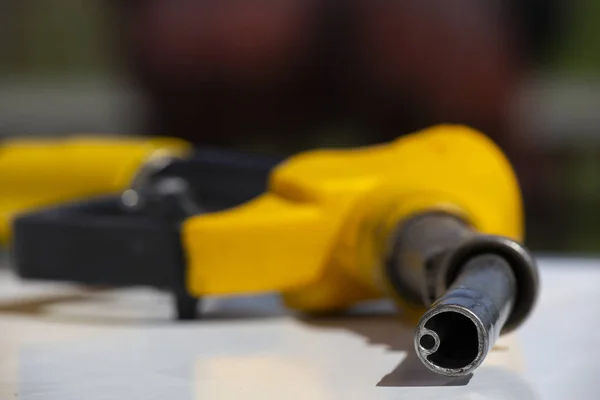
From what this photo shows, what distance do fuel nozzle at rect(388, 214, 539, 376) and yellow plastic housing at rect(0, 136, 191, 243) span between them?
26cm

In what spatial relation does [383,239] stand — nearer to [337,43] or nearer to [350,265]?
[350,265]

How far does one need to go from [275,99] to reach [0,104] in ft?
1.20

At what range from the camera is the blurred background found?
3.54 ft

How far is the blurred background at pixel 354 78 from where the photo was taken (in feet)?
3.54

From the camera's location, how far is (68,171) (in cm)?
72

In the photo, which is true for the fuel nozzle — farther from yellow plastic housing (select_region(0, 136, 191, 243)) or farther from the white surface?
yellow plastic housing (select_region(0, 136, 191, 243))

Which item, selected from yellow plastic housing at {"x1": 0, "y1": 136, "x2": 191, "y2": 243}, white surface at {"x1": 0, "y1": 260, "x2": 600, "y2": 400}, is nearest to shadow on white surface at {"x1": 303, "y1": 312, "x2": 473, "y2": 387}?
white surface at {"x1": 0, "y1": 260, "x2": 600, "y2": 400}

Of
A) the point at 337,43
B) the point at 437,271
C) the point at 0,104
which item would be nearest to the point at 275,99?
the point at 337,43

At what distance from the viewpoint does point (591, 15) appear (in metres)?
1.26

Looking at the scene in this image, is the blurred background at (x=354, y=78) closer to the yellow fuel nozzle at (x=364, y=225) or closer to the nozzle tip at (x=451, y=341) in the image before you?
the yellow fuel nozzle at (x=364, y=225)

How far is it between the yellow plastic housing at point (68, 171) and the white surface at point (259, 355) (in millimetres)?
107

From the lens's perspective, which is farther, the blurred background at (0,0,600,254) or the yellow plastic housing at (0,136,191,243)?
the blurred background at (0,0,600,254)

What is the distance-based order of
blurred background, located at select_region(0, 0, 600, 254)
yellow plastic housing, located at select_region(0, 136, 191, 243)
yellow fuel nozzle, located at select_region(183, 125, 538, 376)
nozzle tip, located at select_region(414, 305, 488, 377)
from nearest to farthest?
1. nozzle tip, located at select_region(414, 305, 488, 377)
2. yellow fuel nozzle, located at select_region(183, 125, 538, 376)
3. yellow plastic housing, located at select_region(0, 136, 191, 243)
4. blurred background, located at select_region(0, 0, 600, 254)

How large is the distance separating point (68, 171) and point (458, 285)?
0.39m
